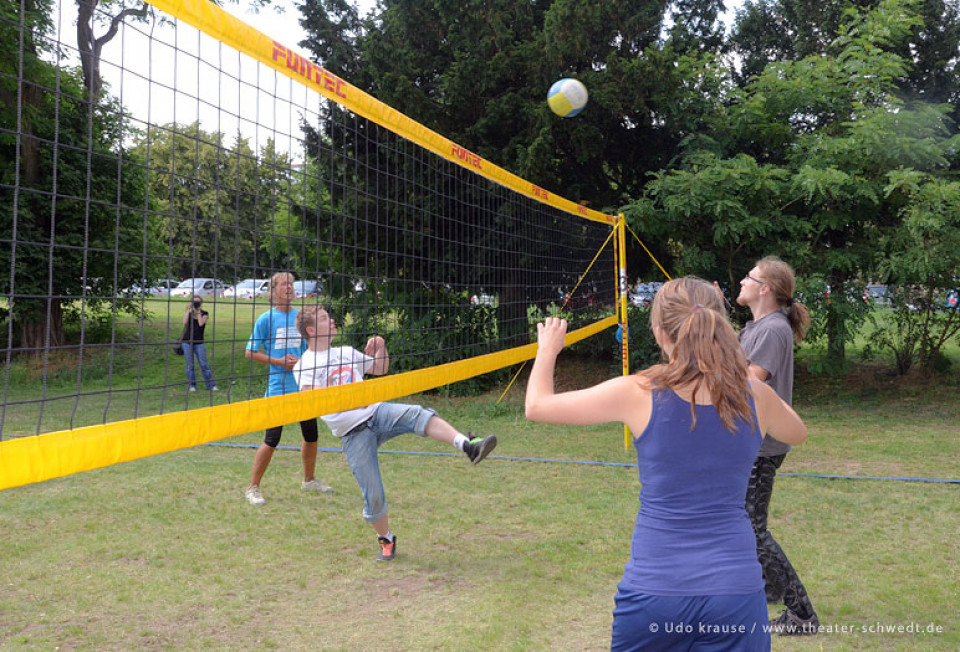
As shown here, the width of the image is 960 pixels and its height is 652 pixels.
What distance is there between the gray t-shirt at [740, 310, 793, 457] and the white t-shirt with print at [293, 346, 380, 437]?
2080mm

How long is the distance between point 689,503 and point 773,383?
1.84 m

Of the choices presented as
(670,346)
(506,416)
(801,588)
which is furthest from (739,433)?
(506,416)

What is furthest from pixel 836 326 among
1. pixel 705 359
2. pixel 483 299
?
pixel 705 359

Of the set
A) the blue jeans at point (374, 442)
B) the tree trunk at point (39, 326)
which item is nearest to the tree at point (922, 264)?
the blue jeans at point (374, 442)

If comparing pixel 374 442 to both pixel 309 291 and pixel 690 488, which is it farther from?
pixel 690 488

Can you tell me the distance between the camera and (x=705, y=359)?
1.87 metres

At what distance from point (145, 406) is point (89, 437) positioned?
359 inches

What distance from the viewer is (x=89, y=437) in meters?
2.54

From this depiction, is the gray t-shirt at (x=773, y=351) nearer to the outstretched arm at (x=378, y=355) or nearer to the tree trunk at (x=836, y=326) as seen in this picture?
the outstretched arm at (x=378, y=355)

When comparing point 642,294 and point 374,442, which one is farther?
point 642,294

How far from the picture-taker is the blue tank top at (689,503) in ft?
5.98

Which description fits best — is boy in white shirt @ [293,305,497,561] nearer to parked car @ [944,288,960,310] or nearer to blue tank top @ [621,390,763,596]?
blue tank top @ [621,390,763,596]

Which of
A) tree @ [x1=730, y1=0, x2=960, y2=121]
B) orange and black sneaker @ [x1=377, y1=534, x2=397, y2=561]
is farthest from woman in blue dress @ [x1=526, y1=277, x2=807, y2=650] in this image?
tree @ [x1=730, y1=0, x2=960, y2=121]

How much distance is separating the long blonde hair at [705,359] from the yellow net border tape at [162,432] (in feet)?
5.95
